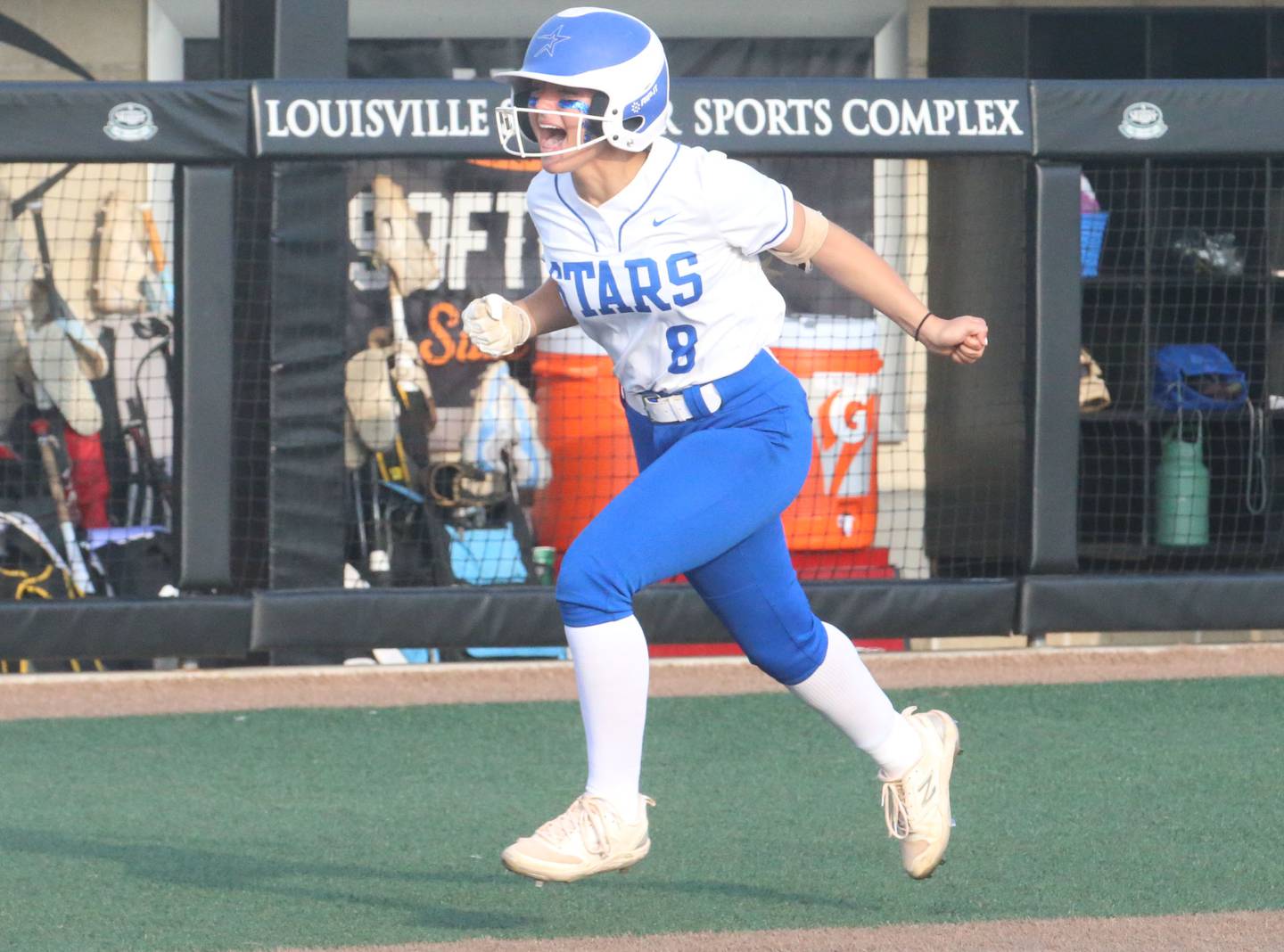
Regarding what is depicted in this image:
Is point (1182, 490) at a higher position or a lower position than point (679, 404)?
lower

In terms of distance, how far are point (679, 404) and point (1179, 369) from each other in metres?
4.13

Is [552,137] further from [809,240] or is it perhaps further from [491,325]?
[809,240]

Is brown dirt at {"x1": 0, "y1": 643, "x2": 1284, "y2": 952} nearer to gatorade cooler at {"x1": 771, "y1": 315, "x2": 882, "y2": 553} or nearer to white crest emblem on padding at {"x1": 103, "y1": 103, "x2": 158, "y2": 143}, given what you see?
gatorade cooler at {"x1": 771, "y1": 315, "x2": 882, "y2": 553}

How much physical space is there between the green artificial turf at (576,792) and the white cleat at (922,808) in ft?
0.37

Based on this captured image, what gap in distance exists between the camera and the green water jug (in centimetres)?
679

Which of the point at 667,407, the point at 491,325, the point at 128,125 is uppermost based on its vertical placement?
the point at 128,125

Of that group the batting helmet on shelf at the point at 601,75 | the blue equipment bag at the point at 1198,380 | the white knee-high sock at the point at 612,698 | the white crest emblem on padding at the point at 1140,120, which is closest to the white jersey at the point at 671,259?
the batting helmet on shelf at the point at 601,75

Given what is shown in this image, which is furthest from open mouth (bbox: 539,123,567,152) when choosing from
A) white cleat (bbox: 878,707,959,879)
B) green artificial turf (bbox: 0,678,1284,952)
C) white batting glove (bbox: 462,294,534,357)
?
green artificial turf (bbox: 0,678,1284,952)

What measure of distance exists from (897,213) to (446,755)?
334 centimetres

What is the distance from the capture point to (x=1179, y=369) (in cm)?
673

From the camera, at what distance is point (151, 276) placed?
6.80 metres

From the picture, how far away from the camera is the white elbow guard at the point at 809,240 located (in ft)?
10.2

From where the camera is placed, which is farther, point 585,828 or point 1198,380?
point 1198,380

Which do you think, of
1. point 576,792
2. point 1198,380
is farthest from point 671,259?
point 1198,380
